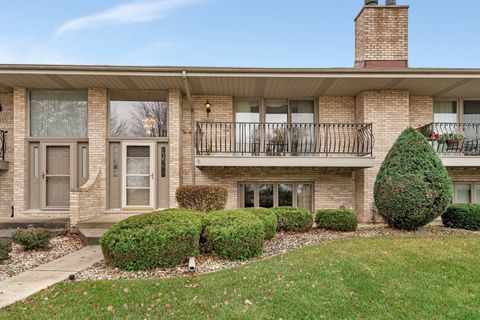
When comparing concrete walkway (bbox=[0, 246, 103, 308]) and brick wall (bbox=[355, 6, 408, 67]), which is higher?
brick wall (bbox=[355, 6, 408, 67])

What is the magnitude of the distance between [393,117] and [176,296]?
27.8 ft

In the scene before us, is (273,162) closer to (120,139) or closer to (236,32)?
(120,139)

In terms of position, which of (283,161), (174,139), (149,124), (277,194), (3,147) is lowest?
(277,194)

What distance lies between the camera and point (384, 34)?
34.6ft

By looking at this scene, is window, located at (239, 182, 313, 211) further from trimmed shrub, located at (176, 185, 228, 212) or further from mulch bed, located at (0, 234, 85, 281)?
mulch bed, located at (0, 234, 85, 281)

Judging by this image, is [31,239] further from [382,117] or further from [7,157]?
[382,117]

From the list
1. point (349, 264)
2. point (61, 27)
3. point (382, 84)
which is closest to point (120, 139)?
point (349, 264)

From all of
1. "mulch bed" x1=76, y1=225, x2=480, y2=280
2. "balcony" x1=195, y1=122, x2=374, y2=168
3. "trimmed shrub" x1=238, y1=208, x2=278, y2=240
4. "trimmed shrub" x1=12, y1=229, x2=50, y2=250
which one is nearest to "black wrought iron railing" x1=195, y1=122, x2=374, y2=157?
"balcony" x1=195, y1=122, x2=374, y2=168

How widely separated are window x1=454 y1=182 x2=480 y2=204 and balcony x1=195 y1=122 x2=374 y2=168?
11.7ft

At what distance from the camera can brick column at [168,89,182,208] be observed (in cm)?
913

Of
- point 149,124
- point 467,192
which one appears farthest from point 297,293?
point 467,192

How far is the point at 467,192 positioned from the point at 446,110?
2806 millimetres

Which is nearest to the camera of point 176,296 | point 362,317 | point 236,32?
point 362,317

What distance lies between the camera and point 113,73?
814 cm
